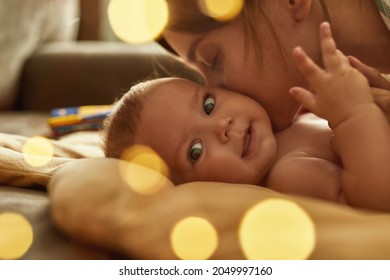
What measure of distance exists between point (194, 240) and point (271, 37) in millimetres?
521

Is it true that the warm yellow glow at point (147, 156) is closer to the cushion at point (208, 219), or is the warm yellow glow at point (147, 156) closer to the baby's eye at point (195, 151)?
the baby's eye at point (195, 151)

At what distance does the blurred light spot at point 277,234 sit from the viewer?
0.57m

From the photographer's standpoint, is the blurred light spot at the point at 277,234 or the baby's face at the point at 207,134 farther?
the baby's face at the point at 207,134

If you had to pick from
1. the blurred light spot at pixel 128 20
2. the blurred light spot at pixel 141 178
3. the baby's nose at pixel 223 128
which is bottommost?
the blurred light spot at pixel 128 20

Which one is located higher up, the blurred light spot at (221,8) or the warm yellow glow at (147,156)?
the blurred light spot at (221,8)

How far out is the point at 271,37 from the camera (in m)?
0.97

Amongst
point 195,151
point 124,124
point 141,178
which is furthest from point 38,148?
point 141,178

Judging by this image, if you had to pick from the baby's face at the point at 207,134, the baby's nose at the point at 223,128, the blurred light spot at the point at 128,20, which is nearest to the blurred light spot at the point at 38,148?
the baby's face at the point at 207,134

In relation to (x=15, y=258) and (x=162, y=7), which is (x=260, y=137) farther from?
(x=15, y=258)

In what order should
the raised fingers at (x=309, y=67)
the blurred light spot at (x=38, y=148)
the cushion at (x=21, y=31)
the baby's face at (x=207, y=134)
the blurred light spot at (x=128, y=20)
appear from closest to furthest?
the raised fingers at (x=309, y=67) → the baby's face at (x=207, y=134) → the blurred light spot at (x=38, y=148) → the cushion at (x=21, y=31) → the blurred light spot at (x=128, y=20)

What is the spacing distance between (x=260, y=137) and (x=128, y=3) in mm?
2052

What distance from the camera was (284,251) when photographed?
1.90 ft

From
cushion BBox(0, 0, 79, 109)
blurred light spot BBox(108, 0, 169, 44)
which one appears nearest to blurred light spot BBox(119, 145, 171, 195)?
cushion BBox(0, 0, 79, 109)

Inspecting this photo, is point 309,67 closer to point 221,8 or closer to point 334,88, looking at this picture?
point 334,88
